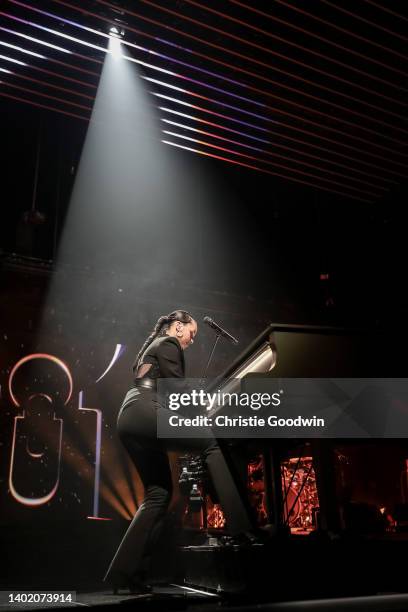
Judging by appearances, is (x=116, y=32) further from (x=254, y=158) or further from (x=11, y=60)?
(x=254, y=158)

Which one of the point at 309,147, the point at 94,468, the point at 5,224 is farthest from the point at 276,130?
the point at 94,468

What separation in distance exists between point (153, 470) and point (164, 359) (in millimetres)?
473

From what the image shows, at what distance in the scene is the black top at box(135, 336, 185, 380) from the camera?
83.4 inches

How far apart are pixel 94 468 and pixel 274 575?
15.4ft

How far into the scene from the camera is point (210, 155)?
14.7 feet

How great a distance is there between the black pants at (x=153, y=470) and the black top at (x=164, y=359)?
107 millimetres

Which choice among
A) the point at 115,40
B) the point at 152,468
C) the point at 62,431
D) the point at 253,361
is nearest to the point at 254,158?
the point at 115,40

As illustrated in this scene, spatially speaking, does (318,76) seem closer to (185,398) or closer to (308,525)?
(185,398)

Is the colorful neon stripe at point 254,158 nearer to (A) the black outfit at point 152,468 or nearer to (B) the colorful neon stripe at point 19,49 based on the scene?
(B) the colorful neon stripe at point 19,49

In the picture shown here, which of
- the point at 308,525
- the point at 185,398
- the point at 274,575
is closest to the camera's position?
the point at 274,575

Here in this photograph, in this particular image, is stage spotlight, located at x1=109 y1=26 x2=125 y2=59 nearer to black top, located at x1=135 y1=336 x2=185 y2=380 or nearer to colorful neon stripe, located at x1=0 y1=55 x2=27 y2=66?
colorful neon stripe, located at x1=0 y1=55 x2=27 y2=66

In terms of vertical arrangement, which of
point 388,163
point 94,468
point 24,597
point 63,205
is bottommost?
point 24,597

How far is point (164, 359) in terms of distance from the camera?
2.13 meters

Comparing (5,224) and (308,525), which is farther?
(5,224)
